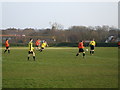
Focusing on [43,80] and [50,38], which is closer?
[43,80]

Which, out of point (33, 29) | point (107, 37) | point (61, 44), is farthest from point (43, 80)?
point (33, 29)

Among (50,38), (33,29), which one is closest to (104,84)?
(50,38)

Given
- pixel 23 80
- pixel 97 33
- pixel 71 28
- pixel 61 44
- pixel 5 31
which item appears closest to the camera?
pixel 23 80

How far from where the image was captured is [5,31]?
289 feet

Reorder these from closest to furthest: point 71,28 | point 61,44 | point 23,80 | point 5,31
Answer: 1. point 23,80
2. point 61,44
3. point 5,31
4. point 71,28

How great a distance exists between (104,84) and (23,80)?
10.8ft

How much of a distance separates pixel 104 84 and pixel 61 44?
195 ft

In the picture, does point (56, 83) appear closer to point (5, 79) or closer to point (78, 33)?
point (5, 79)

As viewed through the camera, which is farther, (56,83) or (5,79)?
(5,79)

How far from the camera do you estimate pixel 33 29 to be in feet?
305

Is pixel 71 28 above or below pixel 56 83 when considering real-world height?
above

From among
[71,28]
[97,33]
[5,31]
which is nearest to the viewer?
[97,33]

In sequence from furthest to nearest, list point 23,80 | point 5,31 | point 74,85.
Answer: point 5,31
point 23,80
point 74,85

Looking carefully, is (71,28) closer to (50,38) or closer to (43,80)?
(50,38)
